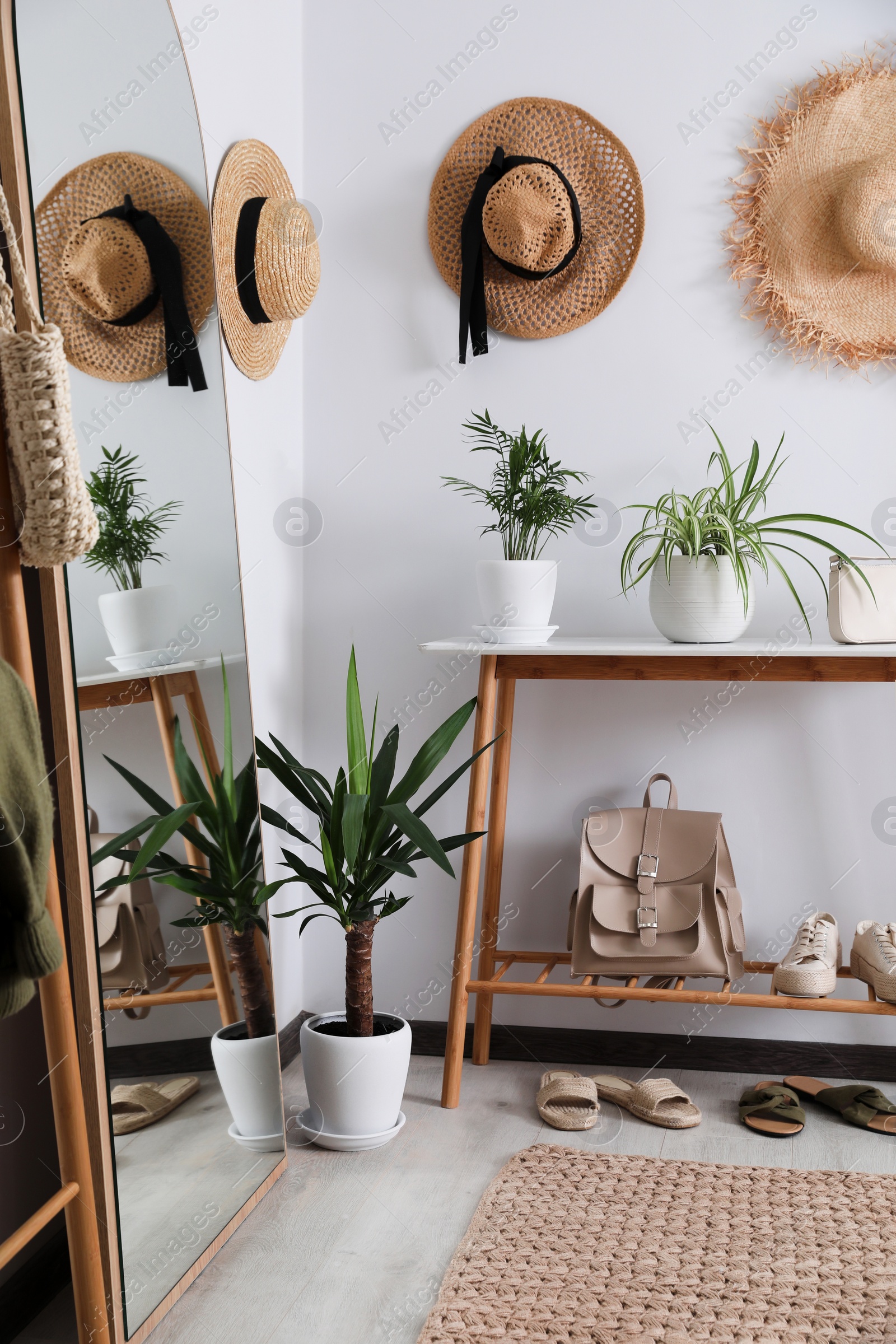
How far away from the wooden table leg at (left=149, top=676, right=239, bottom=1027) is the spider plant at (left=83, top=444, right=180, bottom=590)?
15cm

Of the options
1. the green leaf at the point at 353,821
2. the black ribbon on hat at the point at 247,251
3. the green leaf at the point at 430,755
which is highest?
the black ribbon on hat at the point at 247,251

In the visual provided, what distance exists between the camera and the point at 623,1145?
1.70 metres

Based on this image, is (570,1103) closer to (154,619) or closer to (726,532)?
(726,532)

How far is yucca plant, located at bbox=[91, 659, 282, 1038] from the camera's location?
1.24 m

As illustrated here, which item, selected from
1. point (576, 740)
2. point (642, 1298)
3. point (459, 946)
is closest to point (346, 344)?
point (576, 740)

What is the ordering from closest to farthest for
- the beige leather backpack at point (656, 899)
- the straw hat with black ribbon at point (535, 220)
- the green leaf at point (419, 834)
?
the green leaf at point (419, 834) < the beige leather backpack at point (656, 899) < the straw hat with black ribbon at point (535, 220)

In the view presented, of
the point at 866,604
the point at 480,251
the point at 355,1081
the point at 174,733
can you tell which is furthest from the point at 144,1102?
the point at 480,251

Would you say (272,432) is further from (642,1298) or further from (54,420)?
(642,1298)

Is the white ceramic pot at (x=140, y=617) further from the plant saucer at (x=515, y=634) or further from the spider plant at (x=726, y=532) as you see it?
the spider plant at (x=726, y=532)

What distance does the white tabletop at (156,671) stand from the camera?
1146mm

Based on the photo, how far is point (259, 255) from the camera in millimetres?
1804

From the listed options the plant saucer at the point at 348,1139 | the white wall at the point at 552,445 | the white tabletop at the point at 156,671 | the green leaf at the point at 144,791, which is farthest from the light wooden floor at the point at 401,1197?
the white tabletop at the point at 156,671

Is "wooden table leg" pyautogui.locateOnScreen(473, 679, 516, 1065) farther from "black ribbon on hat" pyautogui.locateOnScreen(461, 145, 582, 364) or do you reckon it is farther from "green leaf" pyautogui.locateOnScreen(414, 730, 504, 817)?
"black ribbon on hat" pyautogui.locateOnScreen(461, 145, 582, 364)

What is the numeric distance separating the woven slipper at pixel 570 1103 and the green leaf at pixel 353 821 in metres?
0.59
